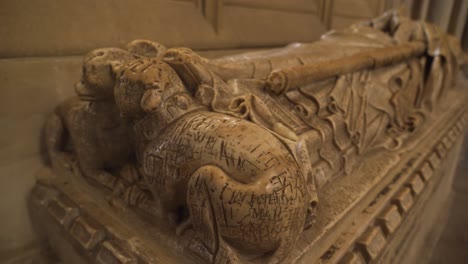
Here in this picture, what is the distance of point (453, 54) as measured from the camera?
223cm

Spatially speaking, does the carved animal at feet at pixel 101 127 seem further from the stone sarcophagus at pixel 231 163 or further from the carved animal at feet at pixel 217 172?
the carved animal at feet at pixel 217 172

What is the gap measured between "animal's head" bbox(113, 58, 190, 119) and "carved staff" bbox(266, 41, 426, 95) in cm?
38

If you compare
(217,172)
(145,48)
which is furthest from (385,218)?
(145,48)

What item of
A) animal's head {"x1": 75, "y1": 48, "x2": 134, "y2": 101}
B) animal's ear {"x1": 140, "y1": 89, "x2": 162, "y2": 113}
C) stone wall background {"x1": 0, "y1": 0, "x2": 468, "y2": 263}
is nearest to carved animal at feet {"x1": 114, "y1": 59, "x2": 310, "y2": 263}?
animal's ear {"x1": 140, "y1": 89, "x2": 162, "y2": 113}

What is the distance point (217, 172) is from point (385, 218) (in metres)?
0.74

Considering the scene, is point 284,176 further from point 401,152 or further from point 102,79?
point 401,152

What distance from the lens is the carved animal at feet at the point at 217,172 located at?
0.66 meters

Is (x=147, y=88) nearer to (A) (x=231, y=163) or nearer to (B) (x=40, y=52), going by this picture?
(A) (x=231, y=163)

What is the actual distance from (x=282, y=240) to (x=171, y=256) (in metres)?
0.30

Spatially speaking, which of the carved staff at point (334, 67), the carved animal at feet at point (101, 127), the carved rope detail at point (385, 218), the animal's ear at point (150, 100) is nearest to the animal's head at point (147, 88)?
the animal's ear at point (150, 100)

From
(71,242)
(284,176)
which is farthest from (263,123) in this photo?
(71,242)

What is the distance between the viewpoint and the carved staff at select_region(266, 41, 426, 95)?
3.62 ft

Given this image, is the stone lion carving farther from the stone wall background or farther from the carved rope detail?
the carved rope detail

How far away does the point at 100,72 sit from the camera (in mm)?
942
